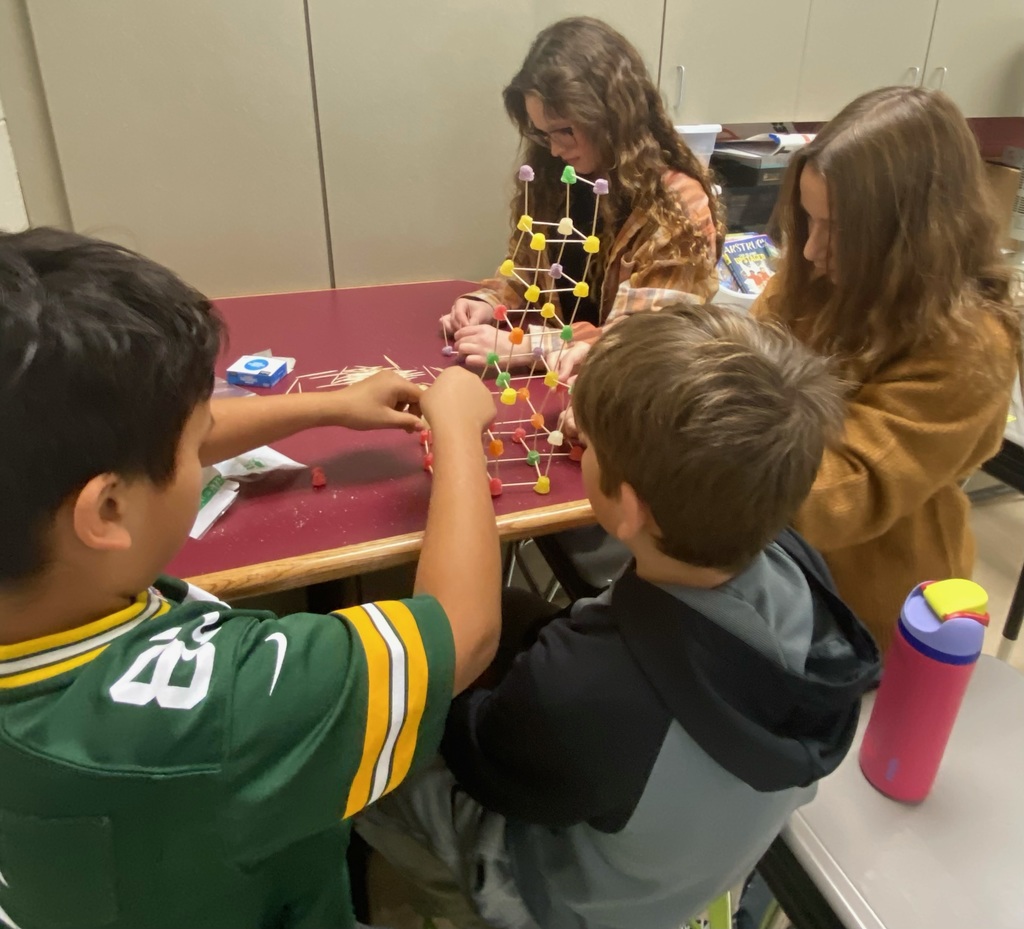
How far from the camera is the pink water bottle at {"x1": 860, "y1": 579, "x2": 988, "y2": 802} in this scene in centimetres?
87

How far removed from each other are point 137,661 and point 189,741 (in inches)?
2.6

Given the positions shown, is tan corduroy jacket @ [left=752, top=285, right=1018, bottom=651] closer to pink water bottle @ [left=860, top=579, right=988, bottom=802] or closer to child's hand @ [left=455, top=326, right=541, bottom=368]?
pink water bottle @ [left=860, top=579, right=988, bottom=802]

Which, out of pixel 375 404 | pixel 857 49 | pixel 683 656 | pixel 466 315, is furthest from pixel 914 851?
pixel 857 49

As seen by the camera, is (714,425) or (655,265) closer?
(714,425)

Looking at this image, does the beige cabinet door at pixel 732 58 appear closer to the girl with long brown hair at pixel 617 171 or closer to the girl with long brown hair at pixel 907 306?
the girl with long brown hair at pixel 617 171

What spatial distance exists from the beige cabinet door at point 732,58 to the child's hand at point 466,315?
2.86 ft

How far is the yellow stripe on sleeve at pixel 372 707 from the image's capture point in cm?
56

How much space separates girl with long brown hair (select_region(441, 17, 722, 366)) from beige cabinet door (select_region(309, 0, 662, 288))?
0.34 m

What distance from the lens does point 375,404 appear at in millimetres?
1048

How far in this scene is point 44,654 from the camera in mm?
533

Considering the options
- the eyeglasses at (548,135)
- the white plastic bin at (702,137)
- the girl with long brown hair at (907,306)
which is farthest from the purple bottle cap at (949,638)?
the white plastic bin at (702,137)

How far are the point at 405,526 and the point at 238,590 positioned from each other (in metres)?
0.20

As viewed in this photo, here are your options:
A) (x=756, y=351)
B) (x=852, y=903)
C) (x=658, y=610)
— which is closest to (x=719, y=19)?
(x=756, y=351)

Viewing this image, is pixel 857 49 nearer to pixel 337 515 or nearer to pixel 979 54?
pixel 979 54
